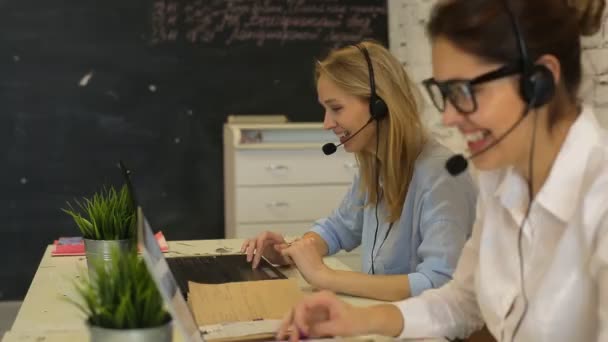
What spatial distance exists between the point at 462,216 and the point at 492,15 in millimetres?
557


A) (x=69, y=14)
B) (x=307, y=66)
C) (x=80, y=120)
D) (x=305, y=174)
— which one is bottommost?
(x=305, y=174)

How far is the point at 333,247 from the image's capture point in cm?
182

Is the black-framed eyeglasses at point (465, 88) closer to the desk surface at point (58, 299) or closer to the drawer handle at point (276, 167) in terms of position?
the desk surface at point (58, 299)

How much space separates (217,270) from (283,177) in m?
1.63

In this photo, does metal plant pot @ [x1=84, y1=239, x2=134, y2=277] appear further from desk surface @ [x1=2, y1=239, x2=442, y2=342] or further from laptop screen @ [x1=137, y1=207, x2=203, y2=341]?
laptop screen @ [x1=137, y1=207, x2=203, y2=341]

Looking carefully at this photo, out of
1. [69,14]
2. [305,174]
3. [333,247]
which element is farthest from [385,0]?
[333,247]

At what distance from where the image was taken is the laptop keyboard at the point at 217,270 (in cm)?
136

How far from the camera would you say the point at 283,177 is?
3.07 metres

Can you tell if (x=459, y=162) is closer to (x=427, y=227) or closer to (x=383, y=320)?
(x=383, y=320)

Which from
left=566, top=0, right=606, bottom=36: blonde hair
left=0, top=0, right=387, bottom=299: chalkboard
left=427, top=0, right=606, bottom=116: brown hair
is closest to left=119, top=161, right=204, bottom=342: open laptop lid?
left=427, top=0, right=606, bottom=116: brown hair

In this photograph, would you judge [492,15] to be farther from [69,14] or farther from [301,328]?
[69,14]

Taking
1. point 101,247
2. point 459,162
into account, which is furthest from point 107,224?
point 459,162

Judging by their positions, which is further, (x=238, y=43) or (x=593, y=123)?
(x=238, y=43)

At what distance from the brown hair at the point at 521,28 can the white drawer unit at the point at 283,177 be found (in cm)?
211
